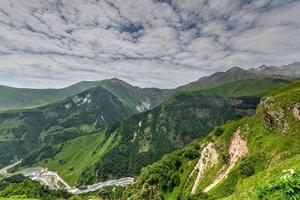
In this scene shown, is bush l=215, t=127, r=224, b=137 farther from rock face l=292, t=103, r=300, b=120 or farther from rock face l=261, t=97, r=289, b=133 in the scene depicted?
rock face l=292, t=103, r=300, b=120

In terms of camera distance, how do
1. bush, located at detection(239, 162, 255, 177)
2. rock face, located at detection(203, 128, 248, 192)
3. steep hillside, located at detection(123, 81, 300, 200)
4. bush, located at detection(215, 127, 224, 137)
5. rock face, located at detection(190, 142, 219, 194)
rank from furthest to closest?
bush, located at detection(215, 127, 224, 137) < rock face, located at detection(190, 142, 219, 194) < rock face, located at detection(203, 128, 248, 192) < steep hillside, located at detection(123, 81, 300, 200) < bush, located at detection(239, 162, 255, 177)

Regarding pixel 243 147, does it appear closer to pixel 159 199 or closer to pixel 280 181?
pixel 159 199

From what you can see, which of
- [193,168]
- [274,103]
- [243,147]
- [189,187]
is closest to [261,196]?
[243,147]

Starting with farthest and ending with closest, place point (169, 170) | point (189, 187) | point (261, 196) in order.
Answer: point (169, 170)
point (189, 187)
point (261, 196)

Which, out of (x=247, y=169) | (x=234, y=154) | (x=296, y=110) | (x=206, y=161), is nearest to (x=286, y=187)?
(x=247, y=169)

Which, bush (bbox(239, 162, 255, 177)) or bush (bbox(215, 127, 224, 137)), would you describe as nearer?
bush (bbox(239, 162, 255, 177))

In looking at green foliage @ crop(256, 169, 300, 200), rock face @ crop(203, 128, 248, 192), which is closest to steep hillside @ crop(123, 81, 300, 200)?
rock face @ crop(203, 128, 248, 192)
